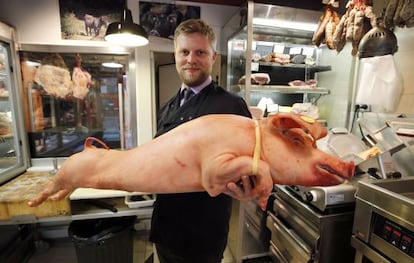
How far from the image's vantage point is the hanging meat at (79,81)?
2035mm

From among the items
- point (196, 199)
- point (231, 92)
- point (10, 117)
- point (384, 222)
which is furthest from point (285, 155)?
point (10, 117)

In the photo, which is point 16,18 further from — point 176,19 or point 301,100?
point 301,100

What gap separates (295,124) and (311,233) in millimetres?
1145

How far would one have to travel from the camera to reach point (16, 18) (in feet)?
6.20

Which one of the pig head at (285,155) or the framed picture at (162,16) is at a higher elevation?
the framed picture at (162,16)

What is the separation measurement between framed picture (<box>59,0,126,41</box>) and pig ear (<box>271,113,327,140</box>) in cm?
204

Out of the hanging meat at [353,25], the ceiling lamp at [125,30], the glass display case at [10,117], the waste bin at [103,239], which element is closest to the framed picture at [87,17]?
the glass display case at [10,117]

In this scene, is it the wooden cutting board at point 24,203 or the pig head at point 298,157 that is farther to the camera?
the wooden cutting board at point 24,203

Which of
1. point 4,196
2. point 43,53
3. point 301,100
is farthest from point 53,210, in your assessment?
point 301,100

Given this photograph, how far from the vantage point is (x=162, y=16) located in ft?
6.88

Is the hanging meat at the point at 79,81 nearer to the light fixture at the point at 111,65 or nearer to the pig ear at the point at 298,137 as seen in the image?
the light fixture at the point at 111,65

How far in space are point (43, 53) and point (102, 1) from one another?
0.69 metres

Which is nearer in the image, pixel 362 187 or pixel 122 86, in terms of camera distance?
pixel 362 187

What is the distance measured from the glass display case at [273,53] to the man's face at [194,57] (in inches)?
30.7
